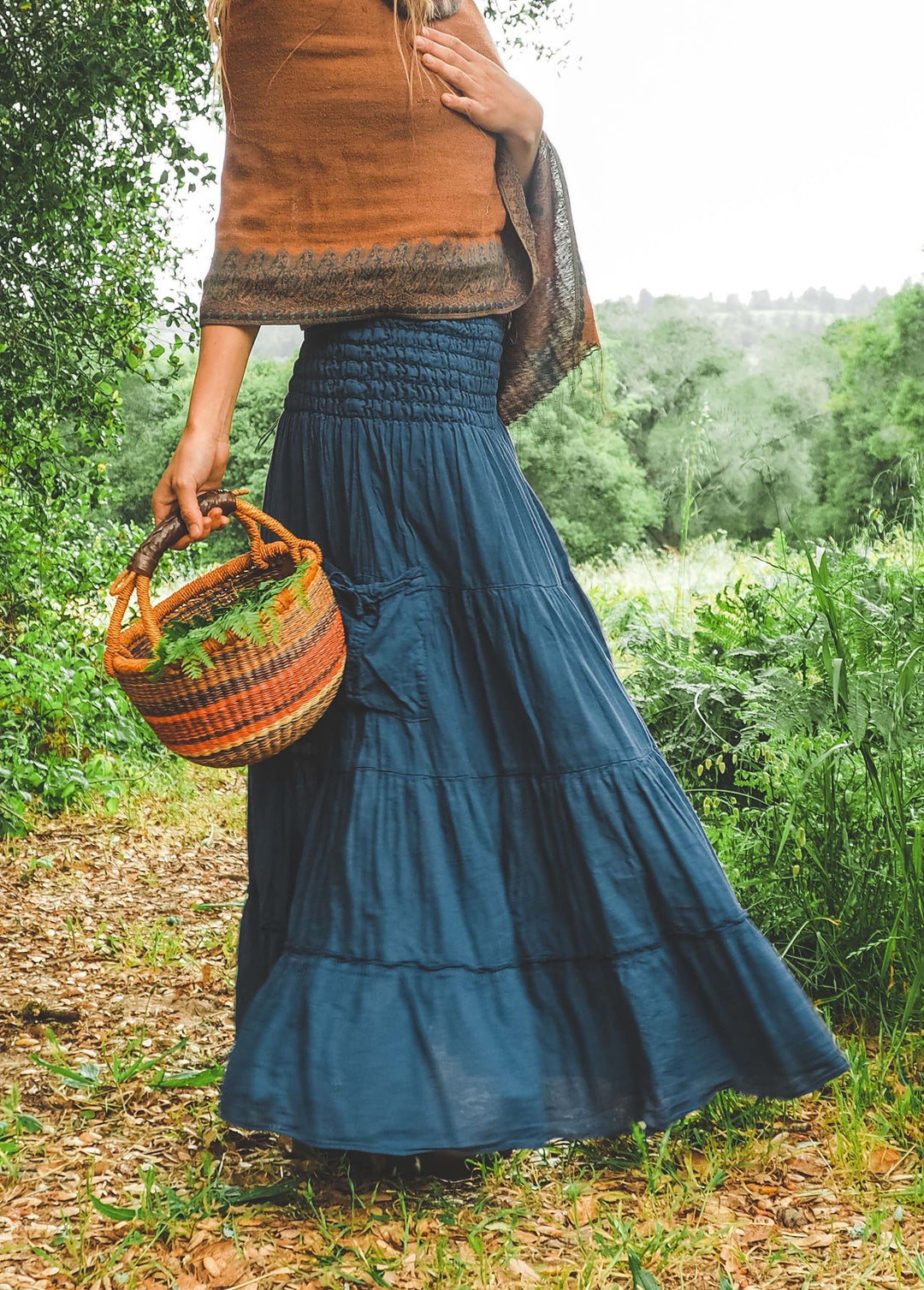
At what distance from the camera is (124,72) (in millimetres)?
3084

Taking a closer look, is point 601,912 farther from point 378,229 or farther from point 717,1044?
point 378,229

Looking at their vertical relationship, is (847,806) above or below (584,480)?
below

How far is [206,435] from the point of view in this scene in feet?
5.12

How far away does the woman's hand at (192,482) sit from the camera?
1.53 m

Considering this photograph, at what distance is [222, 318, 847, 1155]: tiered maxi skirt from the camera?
1.45 metres

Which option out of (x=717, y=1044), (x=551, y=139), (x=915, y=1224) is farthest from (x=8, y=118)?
(x=915, y=1224)

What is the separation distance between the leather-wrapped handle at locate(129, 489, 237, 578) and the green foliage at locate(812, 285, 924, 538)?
2358 cm

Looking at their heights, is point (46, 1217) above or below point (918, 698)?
below

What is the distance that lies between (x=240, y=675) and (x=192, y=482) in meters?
0.31

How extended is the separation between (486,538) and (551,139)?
0.71 m

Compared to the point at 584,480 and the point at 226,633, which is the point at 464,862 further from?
the point at 584,480

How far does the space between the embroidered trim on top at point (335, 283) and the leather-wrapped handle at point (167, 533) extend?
0.88 ft

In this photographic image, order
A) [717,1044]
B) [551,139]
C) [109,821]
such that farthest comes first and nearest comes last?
[109,821], [551,139], [717,1044]

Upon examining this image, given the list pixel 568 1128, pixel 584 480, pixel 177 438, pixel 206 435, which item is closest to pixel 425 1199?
pixel 568 1128
